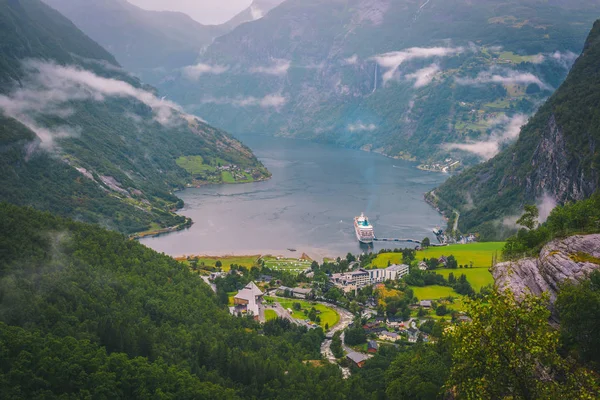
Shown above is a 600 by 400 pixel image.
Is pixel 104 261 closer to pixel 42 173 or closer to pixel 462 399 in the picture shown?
pixel 462 399

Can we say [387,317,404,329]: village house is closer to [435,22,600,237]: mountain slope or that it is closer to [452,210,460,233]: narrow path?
[435,22,600,237]: mountain slope

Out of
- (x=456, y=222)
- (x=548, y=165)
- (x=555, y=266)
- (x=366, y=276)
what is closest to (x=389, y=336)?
(x=366, y=276)

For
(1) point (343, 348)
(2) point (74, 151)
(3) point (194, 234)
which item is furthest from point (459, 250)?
(2) point (74, 151)

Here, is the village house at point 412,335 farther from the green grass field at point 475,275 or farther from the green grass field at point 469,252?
the green grass field at point 469,252

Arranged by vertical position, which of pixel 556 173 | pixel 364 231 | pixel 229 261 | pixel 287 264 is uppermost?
pixel 556 173

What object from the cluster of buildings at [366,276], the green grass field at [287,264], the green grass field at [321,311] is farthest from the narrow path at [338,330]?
the green grass field at [287,264]

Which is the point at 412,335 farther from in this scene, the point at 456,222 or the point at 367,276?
the point at 456,222

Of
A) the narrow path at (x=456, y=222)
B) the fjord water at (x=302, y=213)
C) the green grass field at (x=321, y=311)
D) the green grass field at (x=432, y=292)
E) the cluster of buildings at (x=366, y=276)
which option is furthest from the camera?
the narrow path at (x=456, y=222)

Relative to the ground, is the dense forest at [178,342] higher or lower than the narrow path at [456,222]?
lower
